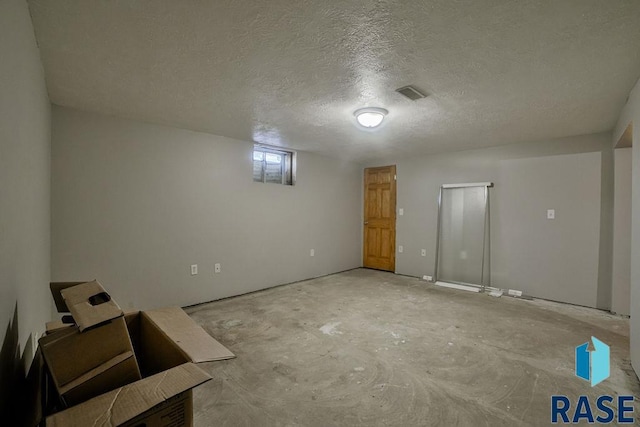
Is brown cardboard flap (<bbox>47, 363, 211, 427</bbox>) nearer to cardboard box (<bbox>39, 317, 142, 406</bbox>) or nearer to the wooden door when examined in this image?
cardboard box (<bbox>39, 317, 142, 406</bbox>)

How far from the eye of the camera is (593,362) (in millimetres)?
2258

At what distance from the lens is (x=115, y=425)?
0.72 m

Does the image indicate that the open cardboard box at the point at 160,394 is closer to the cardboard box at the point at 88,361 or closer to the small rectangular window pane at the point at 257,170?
the cardboard box at the point at 88,361

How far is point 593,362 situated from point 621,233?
6.30 feet

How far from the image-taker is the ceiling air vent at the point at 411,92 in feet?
7.34

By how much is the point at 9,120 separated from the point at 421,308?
12.3ft

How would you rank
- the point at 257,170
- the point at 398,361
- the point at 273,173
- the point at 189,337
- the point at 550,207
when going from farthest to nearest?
the point at 273,173, the point at 257,170, the point at 550,207, the point at 398,361, the point at 189,337

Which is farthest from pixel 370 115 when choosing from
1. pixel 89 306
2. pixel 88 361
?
pixel 88 361

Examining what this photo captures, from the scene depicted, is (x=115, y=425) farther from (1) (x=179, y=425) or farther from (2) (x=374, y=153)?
(2) (x=374, y=153)

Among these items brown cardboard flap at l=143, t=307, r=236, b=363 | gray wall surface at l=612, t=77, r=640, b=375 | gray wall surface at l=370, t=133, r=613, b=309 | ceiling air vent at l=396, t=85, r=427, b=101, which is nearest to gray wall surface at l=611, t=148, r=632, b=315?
gray wall surface at l=370, t=133, r=613, b=309

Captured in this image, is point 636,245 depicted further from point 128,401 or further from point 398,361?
point 128,401

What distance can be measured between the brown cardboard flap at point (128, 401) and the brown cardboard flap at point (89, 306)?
32 centimetres

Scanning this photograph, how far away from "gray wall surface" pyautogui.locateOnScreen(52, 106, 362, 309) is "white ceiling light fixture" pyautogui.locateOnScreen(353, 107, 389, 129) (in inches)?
74.0

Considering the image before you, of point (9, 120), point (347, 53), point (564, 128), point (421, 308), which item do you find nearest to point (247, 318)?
point (421, 308)
